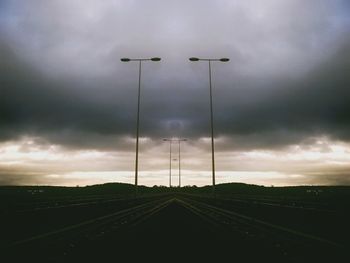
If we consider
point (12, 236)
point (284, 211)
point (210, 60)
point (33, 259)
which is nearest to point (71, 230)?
point (12, 236)

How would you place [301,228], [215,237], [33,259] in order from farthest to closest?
[301,228] → [215,237] → [33,259]

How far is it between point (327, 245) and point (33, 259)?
7.26m

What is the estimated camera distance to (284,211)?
74.0ft

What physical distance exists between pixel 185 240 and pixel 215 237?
1240 mm

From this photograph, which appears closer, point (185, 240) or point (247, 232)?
point (185, 240)

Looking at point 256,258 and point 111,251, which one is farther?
point 111,251

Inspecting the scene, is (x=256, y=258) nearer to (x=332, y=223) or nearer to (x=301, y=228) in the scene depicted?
(x=301, y=228)

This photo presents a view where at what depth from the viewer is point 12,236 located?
12.1 meters

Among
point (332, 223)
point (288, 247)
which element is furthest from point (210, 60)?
point (288, 247)

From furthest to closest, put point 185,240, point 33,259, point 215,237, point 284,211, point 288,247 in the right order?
point 284,211 → point 215,237 → point 185,240 → point 288,247 → point 33,259

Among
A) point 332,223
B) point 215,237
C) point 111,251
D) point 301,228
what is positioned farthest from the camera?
point 332,223

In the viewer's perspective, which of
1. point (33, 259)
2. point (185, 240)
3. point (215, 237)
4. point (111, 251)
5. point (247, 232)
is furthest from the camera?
point (247, 232)

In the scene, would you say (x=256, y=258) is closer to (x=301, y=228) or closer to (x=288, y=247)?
(x=288, y=247)

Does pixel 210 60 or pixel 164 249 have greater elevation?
pixel 210 60
